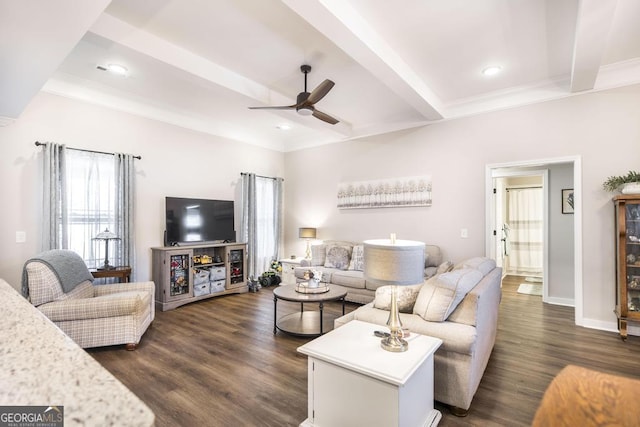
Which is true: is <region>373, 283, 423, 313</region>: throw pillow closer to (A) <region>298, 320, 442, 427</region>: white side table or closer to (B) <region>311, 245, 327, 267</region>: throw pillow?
(A) <region>298, 320, 442, 427</region>: white side table

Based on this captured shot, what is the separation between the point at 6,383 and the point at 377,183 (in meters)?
5.25

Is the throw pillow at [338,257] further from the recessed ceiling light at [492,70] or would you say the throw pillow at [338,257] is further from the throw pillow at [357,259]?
the recessed ceiling light at [492,70]

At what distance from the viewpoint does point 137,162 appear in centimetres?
460

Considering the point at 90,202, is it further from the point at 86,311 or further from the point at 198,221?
the point at 86,311

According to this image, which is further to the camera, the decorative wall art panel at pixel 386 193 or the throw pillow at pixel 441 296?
the decorative wall art panel at pixel 386 193

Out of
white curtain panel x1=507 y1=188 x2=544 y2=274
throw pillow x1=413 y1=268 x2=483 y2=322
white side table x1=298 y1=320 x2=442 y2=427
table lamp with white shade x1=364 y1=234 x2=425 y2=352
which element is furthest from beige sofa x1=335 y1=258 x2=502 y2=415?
white curtain panel x1=507 y1=188 x2=544 y2=274

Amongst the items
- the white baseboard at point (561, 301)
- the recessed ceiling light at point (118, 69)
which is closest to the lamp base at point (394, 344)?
the recessed ceiling light at point (118, 69)

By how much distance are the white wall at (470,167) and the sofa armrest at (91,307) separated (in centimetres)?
369

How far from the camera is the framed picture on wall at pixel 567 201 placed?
16.0 feet

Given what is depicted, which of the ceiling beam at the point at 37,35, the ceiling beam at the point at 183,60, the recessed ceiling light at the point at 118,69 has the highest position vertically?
the recessed ceiling light at the point at 118,69

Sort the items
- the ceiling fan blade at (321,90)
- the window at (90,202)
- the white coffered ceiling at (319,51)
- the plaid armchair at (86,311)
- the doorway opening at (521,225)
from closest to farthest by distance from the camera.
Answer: the white coffered ceiling at (319,51), the plaid armchair at (86,311), the ceiling fan blade at (321,90), the window at (90,202), the doorway opening at (521,225)

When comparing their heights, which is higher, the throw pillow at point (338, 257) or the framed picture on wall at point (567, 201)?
the framed picture on wall at point (567, 201)

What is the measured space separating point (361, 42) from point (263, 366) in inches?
116

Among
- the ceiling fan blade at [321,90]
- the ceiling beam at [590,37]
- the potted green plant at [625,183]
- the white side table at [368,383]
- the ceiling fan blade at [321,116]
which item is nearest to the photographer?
the white side table at [368,383]
